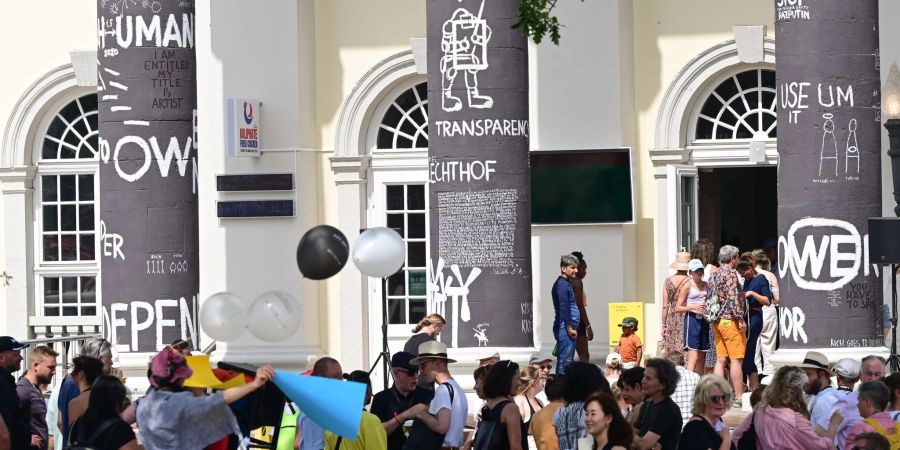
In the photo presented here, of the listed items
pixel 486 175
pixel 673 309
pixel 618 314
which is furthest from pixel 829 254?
pixel 618 314

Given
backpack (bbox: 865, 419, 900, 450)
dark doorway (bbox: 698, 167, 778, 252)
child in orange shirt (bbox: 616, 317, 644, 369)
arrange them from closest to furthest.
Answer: backpack (bbox: 865, 419, 900, 450) → child in orange shirt (bbox: 616, 317, 644, 369) → dark doorway (bbox: 698, 167, 778, 252)

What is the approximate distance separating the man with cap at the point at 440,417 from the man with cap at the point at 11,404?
8.29ft

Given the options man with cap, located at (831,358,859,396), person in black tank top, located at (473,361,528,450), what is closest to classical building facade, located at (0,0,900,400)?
man with cap, located at (831,358,859,396)

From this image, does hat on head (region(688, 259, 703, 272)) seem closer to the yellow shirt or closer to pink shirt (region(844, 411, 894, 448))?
pink shirt (region(844, 411, 894, 448))

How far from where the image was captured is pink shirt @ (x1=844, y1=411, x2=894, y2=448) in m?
11.5

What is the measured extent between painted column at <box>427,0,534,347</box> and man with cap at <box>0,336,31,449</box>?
590cm

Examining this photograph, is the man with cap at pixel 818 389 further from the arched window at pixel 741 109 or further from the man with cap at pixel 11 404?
the arched window at pixel 741 109

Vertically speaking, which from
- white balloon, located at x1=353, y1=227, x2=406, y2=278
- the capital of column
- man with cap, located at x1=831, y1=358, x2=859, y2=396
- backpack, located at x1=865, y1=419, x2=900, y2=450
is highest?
the capital of column

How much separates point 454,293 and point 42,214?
21.8 ft

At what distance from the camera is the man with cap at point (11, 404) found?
12656mm

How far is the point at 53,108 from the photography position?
22.9m

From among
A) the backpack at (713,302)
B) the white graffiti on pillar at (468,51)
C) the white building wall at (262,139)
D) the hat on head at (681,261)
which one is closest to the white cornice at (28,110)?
the white building wall at (262,139)

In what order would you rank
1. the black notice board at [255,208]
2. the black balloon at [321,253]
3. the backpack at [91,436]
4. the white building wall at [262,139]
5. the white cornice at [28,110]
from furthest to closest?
the white cornice at [28,110] < the black notice board at [255,208] < the white building wall at [262,139] < the black balloon at [321,253] < the backpack at [91,436]

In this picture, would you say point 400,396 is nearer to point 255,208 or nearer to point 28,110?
point 255,208
